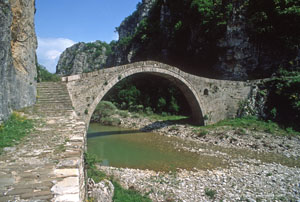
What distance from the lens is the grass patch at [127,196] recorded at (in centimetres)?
471

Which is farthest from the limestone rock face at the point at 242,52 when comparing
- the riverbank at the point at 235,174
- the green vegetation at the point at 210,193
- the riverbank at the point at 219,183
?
the green vegetation at the point at 210,193

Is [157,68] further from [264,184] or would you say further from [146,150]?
[264,184]

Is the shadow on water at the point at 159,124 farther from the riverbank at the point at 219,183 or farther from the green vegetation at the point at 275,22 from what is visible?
the green vegetation at the point at 275,22

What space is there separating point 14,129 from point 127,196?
3.10m

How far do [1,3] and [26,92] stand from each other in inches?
83.4

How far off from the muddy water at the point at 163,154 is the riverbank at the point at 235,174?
0.05 meters

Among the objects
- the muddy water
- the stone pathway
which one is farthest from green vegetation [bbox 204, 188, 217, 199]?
the stone pathway

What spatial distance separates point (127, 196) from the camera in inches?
194

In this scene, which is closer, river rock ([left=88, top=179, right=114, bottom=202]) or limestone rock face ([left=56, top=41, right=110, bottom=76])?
river rock ([left=88, top=179, right=114, bottom=202])

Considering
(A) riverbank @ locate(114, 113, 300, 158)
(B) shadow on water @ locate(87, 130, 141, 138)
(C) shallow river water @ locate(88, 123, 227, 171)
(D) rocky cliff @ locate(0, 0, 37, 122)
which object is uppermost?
(D) rocky cliff @ locate(0, 0, 37, 122)

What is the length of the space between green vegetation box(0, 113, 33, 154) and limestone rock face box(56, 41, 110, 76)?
4669 cm

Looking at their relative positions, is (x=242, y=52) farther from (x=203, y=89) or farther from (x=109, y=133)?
(x=109, y=133)

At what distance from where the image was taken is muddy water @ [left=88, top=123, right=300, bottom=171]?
802cm

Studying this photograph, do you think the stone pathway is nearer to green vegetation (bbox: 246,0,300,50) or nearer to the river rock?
the river rock
